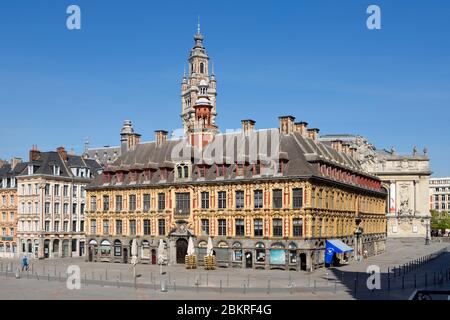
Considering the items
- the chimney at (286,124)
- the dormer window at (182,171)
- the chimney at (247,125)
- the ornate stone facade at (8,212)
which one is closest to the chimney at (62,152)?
the ornate stone facade at (8,212)

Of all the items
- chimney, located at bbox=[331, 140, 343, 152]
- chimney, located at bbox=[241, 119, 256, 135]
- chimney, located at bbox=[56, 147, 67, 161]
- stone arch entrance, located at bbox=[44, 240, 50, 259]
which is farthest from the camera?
chimney, located at bbox=[56, 147, 67, 161]

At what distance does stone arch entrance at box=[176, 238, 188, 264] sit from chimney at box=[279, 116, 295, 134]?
17262 millimetres

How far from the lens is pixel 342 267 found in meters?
66.9

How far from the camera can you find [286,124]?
2788 inches

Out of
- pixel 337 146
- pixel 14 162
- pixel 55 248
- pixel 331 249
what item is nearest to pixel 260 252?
pixel 331 249

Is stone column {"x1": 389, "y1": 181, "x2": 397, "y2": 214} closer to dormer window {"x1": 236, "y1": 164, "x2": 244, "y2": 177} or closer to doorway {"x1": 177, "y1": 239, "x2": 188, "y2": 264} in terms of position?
doorway {"x1": 177, "y1": 239, "x2": 188, "y2": 264}

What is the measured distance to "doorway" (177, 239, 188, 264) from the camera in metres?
71.4

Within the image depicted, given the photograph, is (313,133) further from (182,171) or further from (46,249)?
(46,249)

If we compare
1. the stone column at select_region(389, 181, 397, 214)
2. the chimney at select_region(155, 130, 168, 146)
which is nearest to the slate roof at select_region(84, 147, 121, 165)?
the chimney at select_region(155, 130, 168, 146)

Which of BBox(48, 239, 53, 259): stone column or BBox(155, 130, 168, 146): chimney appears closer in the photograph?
BBox(155, 130, 168, 146): chimney

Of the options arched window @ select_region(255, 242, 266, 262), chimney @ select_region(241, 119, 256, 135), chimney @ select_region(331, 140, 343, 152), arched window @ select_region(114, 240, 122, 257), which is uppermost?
chimney @ select_region(241, 119, 256, 135)

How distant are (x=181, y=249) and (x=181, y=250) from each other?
142 millimetres
